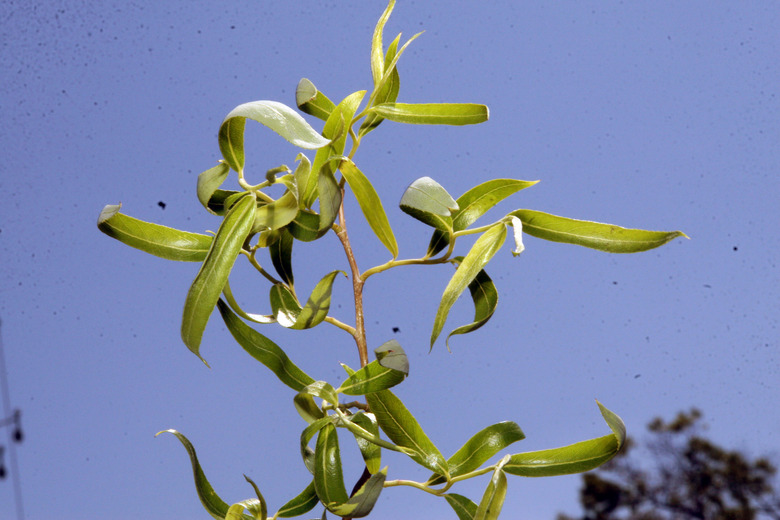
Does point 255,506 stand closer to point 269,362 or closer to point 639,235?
point 269,362

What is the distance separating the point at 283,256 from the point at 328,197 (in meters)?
0.19

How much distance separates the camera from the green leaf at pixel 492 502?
0.66 metres

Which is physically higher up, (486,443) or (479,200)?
(479,200)

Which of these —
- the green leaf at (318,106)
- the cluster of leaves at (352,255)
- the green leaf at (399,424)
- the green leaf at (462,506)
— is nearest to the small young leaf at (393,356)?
the cluster of leaves at (352,255)

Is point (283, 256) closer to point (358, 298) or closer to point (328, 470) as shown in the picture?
point (358, 298)

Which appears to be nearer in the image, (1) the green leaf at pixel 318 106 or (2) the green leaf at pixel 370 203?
(2) the green leaf at pixel 370 203

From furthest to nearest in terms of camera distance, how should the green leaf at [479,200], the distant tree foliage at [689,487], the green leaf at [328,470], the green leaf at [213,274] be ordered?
the distant tree foliage at [689,487] → the green leaf at [479,200] → the green leaf at [328,470] → the green leaf at [213,274]

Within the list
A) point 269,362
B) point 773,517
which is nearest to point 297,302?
point 269,362

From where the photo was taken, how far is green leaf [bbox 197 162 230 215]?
76cm

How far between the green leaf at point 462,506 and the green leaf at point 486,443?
0.04 metres

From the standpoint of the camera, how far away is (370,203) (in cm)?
77

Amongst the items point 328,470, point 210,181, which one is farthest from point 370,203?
point 328,470

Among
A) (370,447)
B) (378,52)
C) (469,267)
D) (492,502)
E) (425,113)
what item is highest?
(378,52)

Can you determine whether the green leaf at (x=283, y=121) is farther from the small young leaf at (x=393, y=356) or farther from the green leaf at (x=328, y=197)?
the small young leaf at (x=393, y=356)
